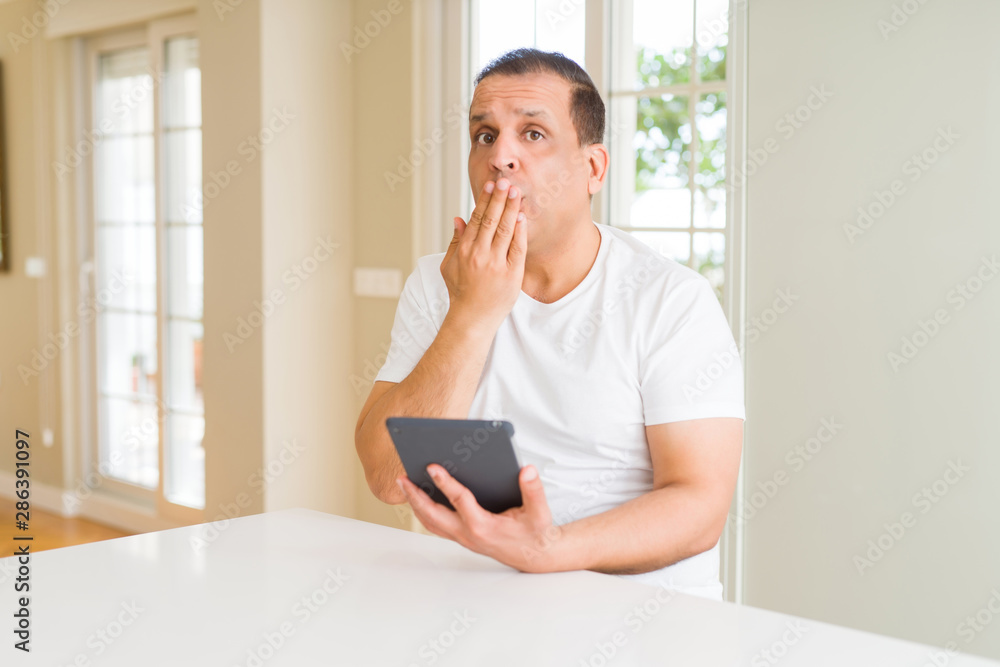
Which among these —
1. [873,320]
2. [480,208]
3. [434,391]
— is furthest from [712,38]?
[434,391]

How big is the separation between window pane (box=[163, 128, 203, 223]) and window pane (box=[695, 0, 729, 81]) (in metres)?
2.07

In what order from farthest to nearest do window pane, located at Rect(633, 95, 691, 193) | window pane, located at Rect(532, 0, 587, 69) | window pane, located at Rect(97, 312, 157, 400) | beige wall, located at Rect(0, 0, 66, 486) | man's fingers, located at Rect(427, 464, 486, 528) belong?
beige wall, located at Rect(0, 0, 66, 486) < window pane, located at Rect(97, 312, 157, 400) < window pane, located at Rect(532, 0, 587, 69) < window pane, located at Rect(633, 95, 691, 193) < man's fingers, located at Rect(427, 464, 486, 528)

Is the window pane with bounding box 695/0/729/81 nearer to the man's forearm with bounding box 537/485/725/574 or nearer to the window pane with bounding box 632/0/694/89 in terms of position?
the window pane with bounding box 632/0/694/89

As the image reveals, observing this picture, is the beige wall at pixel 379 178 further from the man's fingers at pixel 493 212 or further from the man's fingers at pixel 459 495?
the man's fingers at pixel 459 495

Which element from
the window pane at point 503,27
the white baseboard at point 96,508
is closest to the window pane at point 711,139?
the window pane at point 503,27

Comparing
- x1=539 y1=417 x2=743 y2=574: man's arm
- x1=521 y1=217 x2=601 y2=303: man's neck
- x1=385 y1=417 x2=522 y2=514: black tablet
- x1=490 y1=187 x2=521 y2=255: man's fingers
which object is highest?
x1=490 y1=187 x2=521 y2=255: man's fingers

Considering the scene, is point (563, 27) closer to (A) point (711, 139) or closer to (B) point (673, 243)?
(A) point (711, 139)

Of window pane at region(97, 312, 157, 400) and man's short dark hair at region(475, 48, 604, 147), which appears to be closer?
man's short dark hair at region(475, 48, 604, 147)

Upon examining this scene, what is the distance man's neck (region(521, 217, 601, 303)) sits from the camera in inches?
59.6

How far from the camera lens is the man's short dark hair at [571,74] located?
4.96 ft

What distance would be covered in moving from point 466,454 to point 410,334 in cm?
62

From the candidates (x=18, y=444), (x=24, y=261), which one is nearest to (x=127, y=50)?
(x=24, y=261)

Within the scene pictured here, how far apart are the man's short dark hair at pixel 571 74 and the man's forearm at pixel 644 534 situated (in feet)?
2.09

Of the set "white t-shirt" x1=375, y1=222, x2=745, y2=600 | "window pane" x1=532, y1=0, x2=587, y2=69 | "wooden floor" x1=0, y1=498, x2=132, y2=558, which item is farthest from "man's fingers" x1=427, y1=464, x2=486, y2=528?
"wooden floor" x1=0, y1=498, x2=132, y2=558
